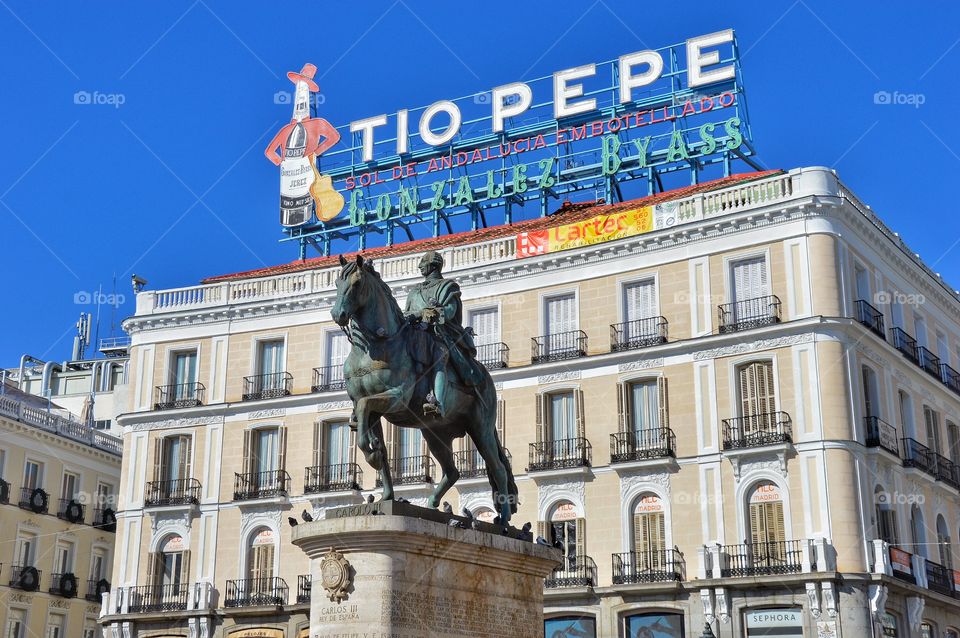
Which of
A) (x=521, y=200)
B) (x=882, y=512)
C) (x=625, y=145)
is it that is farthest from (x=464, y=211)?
(x=882, y=512)

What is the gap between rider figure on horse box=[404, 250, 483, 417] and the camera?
1692 cm

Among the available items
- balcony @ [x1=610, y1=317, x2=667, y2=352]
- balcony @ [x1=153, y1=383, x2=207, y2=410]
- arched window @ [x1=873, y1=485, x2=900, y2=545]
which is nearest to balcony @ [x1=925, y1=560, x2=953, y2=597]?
arched window @ [x1=873, y1=485, x2=900, y2=545]

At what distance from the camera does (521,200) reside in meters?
55.0

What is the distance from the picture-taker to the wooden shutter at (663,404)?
44.3 metres

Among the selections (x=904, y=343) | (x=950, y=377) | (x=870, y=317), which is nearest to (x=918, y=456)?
(x=904, y=343)

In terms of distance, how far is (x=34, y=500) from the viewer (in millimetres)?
57656

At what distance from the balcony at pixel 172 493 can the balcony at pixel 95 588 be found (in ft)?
36.3

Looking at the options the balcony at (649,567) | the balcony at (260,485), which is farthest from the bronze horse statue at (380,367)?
the balcony at (260,485)

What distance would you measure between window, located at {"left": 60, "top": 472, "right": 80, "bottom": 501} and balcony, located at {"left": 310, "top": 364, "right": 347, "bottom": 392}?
17016 mm

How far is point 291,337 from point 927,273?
25.6 meters

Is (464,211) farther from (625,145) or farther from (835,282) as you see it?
(835,282)

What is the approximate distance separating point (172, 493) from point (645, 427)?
19849 mm

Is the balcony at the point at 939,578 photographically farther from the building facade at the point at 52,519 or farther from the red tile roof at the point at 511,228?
the building facade at the point at 52,519

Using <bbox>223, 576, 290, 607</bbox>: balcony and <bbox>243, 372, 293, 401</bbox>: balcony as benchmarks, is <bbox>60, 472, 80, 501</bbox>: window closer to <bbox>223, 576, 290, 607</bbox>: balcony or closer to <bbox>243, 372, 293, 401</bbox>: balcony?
<bbox>243, 372, 293, 401</bbox>: balcony
